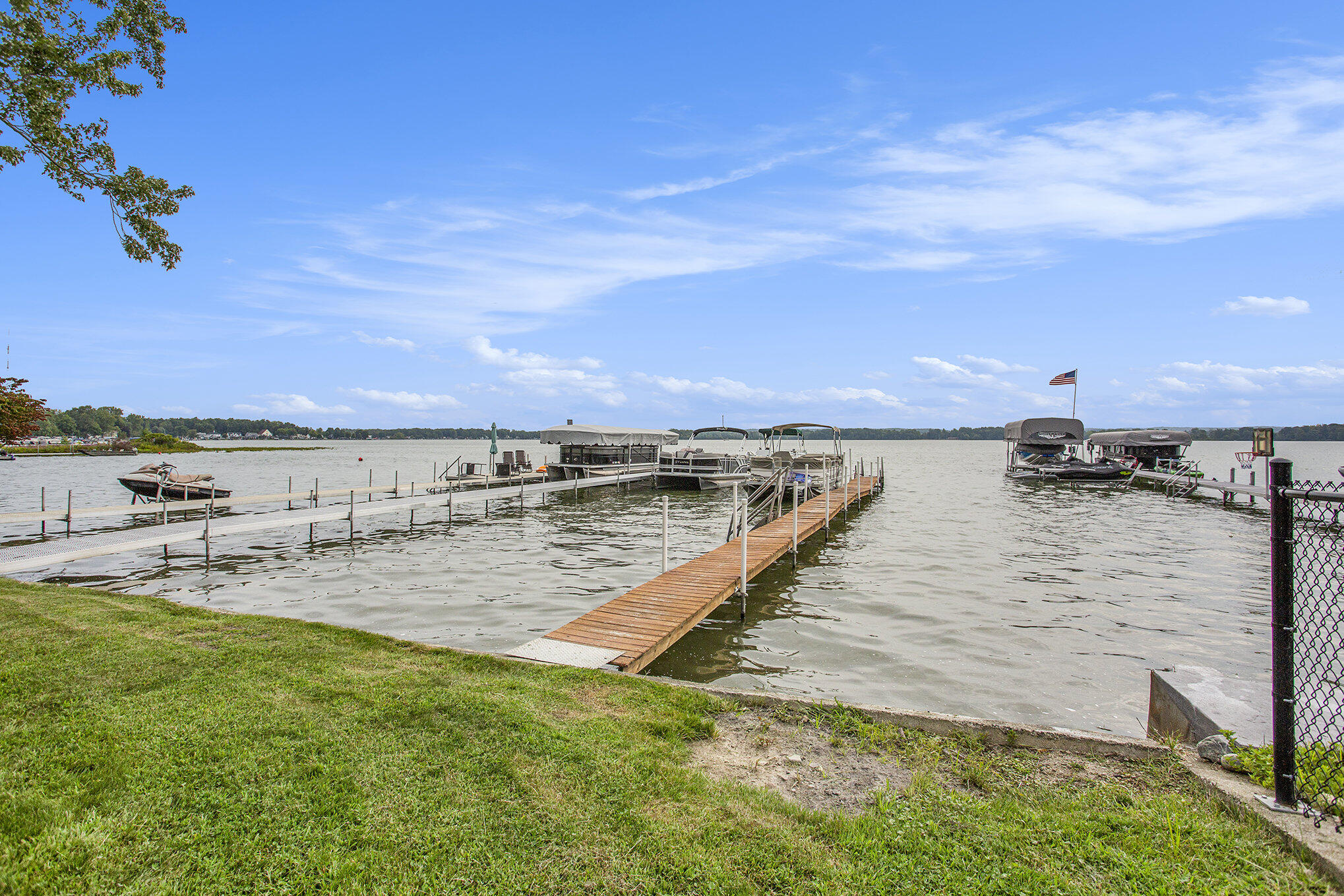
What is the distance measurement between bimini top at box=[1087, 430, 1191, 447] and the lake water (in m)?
20.4

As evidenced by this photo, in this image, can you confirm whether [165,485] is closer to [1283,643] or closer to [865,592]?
[865,592]

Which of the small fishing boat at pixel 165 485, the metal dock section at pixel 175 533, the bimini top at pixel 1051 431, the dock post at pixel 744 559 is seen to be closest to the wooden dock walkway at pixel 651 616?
the dock post at pixel 744 559

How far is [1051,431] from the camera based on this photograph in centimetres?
4647

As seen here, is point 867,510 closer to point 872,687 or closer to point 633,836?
point 872,687

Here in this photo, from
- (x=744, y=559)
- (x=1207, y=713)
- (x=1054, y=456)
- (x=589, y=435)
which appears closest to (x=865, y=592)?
(x=744, y=559)

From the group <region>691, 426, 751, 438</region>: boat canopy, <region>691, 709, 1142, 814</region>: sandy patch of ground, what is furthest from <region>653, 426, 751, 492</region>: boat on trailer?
<region>691, 709, 1142, 814</region>: sandy patch of ground

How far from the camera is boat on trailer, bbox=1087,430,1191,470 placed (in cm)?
4259

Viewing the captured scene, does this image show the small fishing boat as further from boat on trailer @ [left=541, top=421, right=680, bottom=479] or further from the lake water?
boat on trailer @ [left=541, top=421, right=680, bottom=479]

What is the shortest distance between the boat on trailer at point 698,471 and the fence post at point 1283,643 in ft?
104

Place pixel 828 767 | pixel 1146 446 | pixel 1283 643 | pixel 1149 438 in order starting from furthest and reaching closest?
pixel 1146 446
pixel 1149 438
pixel 828 767
pixel 1283 643

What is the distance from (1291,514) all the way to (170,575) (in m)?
17.7

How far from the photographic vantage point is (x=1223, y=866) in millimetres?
3111

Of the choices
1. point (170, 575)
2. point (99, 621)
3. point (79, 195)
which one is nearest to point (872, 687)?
point (99, 621)

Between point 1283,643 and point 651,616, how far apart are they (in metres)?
6.71
